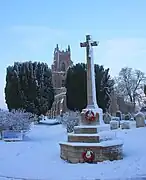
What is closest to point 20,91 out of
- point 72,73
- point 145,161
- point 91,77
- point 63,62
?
point 72,73

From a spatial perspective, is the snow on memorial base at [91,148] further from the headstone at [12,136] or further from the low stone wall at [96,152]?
the headstone at [12,136]

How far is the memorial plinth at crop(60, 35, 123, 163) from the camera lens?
11703 mm

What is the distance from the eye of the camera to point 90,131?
12695mm

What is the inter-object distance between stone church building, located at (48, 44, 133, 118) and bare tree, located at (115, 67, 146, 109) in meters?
1.54

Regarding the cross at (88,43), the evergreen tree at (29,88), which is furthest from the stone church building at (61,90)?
the cross at (88,43)

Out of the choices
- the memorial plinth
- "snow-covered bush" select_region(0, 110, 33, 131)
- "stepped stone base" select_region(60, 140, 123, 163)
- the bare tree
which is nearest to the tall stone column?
the memorial plinth

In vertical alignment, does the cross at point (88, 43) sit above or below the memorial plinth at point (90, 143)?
above

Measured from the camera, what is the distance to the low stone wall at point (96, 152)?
11.7 m

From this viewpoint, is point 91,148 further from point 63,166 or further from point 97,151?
point 63,166

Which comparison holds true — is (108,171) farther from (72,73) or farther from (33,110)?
(72,73)

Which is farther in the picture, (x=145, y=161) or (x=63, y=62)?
(x=63, y=62)

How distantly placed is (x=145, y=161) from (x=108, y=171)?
1.83 metres

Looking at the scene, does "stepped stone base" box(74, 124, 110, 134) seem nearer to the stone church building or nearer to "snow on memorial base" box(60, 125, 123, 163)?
"snow on memorial base" box(60, 125, 123, 163)

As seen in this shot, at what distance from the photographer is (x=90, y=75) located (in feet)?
45.0
